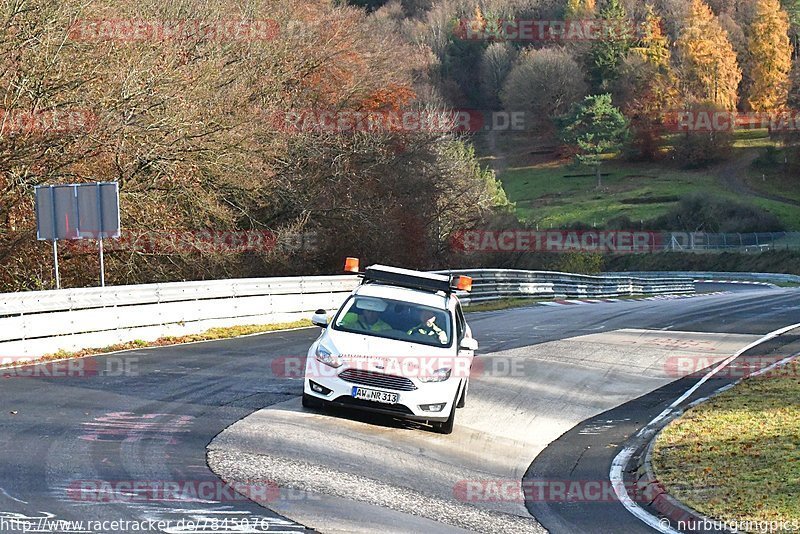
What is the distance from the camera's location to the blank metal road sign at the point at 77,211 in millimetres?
19094

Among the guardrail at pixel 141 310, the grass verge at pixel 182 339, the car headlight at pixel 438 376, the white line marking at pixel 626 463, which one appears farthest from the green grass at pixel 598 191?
the car headlight at pixel 438 376

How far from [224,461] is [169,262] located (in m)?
20.2

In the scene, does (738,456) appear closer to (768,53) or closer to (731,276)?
(731,276)

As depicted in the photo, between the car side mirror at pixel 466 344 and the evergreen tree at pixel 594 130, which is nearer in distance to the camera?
the car side mirror at pixel 466 344

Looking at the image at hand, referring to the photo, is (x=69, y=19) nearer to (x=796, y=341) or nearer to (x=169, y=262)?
(x=169, y=262)

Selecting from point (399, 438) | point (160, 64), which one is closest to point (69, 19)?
point (160, 64)

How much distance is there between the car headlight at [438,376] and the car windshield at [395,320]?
56 cm

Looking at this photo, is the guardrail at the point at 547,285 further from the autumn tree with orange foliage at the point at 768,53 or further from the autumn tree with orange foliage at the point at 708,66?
the autumn tree with orange foliage at the point at 768,53

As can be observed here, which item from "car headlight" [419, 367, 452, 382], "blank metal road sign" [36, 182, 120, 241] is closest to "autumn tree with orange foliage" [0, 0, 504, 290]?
"blank metal road sign" [36, 182, 120, 241]

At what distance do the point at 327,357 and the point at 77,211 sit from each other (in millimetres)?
8571

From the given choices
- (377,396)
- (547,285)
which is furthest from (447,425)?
(547,285)

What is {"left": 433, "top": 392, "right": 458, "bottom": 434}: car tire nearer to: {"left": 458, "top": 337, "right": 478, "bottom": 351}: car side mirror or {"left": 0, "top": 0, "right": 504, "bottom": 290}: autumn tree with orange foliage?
{"left": 458, "top": 337, "right": 478, "bottom": 351}: car side mirror

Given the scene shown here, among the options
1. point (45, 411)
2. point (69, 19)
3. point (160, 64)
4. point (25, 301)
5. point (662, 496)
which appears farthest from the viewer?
point (160, 64)

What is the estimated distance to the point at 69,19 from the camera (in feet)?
85.1
